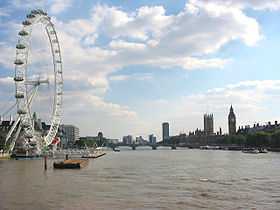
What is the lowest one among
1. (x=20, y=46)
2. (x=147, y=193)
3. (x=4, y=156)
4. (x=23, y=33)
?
(x=147, y=193)

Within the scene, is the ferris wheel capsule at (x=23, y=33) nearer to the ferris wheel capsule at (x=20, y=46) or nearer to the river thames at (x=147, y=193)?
the ferris wheel capsule at (x=20, y=46)

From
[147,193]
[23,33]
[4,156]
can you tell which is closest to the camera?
[147,193]

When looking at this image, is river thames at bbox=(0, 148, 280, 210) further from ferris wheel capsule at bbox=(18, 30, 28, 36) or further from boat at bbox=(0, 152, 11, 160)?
boat at bbox=(0, 152, 11, 160)

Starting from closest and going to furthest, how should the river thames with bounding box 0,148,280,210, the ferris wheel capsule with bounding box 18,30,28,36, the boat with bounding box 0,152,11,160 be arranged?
the river thames with bounding box 0,148,280,210 → the ferris wheel capsule with bounding box 18,30,28,36 → the boat with bounding box 0,152,11,160

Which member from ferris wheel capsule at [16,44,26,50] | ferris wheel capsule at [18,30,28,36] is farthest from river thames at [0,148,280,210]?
ferris wheel capsule at [18,30,28,36]

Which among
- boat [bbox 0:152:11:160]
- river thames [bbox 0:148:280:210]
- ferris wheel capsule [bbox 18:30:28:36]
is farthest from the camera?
boat [bbox 0:152:11:160]

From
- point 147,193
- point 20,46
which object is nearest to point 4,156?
point 20,46

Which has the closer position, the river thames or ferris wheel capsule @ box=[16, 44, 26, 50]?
the river thames

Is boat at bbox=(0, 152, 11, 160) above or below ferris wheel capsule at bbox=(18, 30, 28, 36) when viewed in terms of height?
below

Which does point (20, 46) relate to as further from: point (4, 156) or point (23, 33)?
point (4, 156)

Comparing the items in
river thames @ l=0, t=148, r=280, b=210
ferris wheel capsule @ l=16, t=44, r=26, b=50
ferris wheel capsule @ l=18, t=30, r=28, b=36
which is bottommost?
river thames @ l=0, t=148, r=280, b=210

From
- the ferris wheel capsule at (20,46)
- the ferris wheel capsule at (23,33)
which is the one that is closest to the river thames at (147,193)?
the ferris wheel capsule at (20,46)

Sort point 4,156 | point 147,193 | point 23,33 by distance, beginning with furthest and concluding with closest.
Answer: point 4,156
point 23,33
point 147,193

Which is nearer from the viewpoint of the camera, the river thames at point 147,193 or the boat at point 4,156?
the river thames at point 147,193
